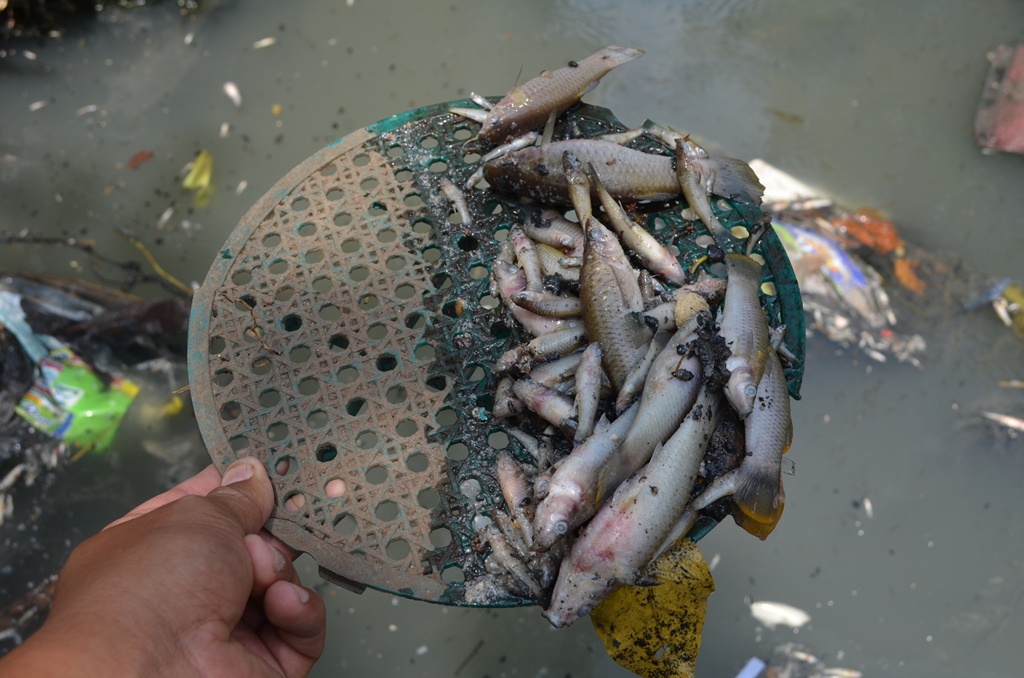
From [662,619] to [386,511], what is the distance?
0.93 m

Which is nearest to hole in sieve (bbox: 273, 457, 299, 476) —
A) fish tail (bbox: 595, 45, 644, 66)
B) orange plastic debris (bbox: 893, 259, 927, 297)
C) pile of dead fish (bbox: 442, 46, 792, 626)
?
pile of dead fish (bbox: 442, 46, 792, 626)

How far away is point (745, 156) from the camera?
429 cm

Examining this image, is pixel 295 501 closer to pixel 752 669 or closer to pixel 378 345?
pixel 378 345

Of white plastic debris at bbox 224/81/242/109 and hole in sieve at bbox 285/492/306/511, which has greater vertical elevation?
white plastic debris at bbox 224/81/242/109

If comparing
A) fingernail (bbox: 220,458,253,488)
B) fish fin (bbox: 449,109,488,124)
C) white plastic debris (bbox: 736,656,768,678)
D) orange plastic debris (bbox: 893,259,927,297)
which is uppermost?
fish fin (bbox: 449,109,488,124)

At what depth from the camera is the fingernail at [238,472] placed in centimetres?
209

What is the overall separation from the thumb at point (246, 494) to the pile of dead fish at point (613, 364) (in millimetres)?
699

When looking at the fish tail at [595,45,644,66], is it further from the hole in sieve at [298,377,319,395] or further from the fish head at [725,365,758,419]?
the hole in sieve at [298,377,319,395]

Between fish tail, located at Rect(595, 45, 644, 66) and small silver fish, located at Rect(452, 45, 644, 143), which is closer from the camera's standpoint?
small silver fish, located at Rect(452, 45, 644, 143)

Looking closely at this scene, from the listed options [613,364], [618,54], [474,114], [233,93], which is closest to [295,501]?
[613,364]

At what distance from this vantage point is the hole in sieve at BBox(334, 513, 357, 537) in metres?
2.15

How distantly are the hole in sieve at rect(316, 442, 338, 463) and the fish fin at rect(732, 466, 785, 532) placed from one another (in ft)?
4.22

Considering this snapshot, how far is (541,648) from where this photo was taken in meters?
3.55

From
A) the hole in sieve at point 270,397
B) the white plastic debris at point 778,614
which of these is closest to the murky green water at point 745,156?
the white plastic debris at point 778,614
